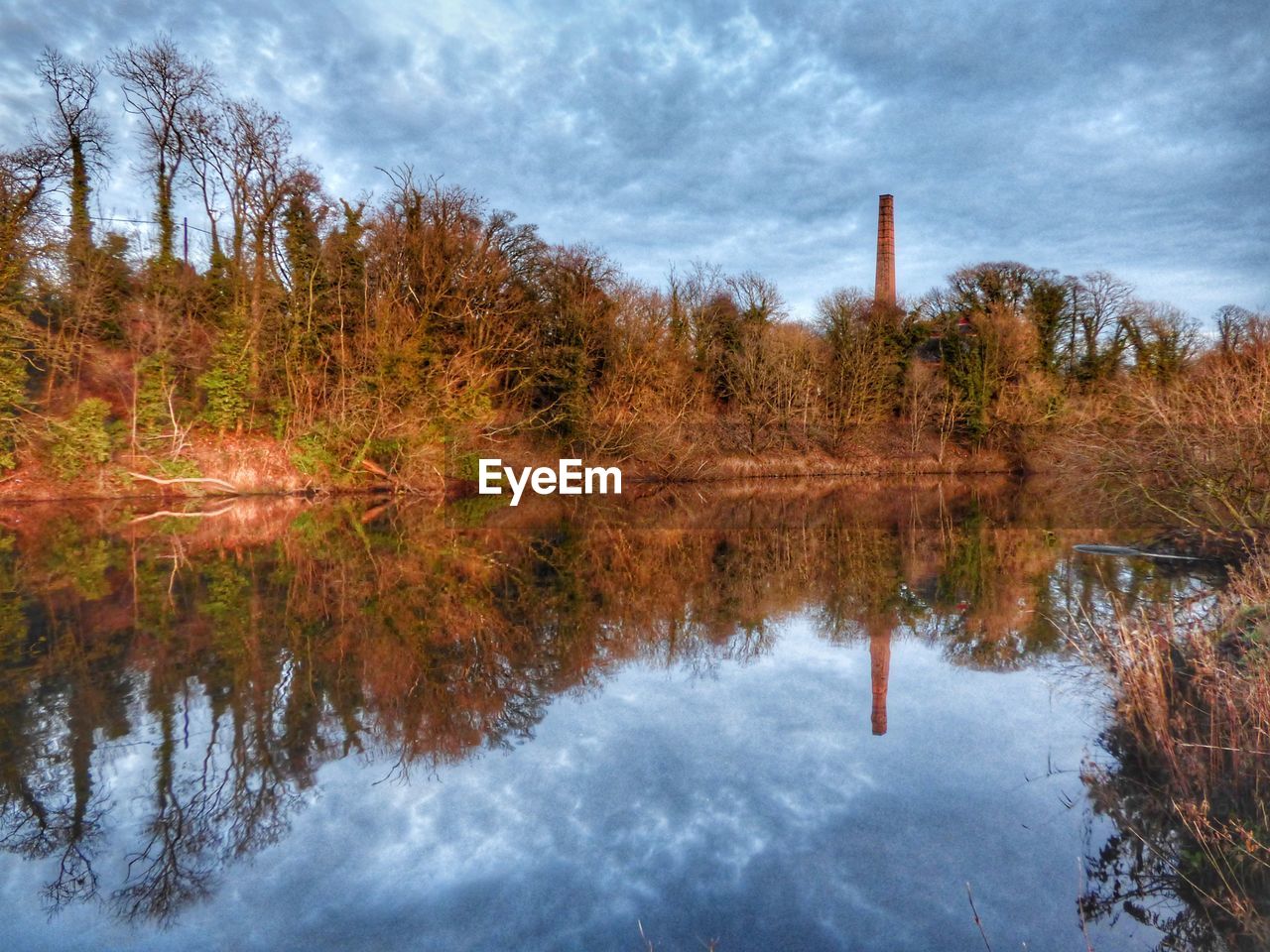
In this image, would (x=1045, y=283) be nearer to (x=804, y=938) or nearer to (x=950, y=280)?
(x=950, y=280)

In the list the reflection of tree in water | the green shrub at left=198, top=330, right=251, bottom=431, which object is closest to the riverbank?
the green shrub at left=198, top=330, right=251, bottom=431

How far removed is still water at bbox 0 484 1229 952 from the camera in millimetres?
3750

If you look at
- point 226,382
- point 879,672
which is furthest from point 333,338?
point 879,672

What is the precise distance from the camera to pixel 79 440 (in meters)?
20.8

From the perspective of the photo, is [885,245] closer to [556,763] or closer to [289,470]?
[289,470]

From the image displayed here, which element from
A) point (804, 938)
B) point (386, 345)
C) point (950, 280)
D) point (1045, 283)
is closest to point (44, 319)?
point (386, 345)

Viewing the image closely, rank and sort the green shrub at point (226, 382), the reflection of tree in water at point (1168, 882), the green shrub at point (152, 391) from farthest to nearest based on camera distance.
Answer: the green shrub at point (226, 382)
the green shrub at point (152, 391)
the reflection of tree in water at point (1168, 882)

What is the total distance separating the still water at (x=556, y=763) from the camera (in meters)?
3.75

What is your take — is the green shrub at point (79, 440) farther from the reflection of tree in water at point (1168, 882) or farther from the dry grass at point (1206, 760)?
the reflection of tree in water at point (1168, 882)

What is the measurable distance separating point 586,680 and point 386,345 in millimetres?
19448

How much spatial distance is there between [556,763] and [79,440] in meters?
21.8

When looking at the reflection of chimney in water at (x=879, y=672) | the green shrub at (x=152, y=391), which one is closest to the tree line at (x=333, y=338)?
the green shrub at (x=152, y=391)

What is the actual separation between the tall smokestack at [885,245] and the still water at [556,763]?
3821 cm

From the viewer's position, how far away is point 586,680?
7379mm
